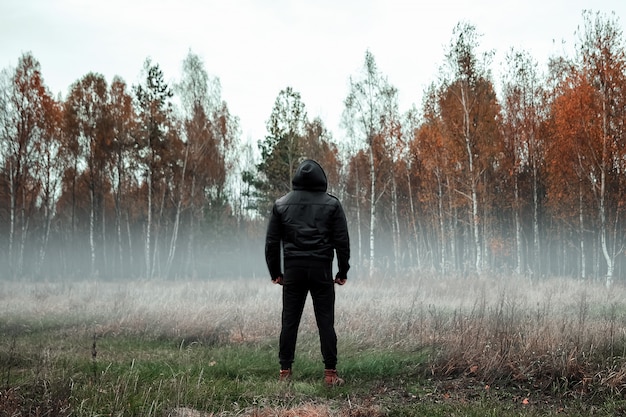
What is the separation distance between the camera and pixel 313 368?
5254 mm

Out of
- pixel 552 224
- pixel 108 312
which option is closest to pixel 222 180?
pixel 552 224

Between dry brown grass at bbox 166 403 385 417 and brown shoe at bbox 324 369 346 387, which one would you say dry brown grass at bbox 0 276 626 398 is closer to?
brown shoe at bbox 324 369 346 387

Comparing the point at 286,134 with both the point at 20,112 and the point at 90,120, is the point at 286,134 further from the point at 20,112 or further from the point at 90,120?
the point at 20,112

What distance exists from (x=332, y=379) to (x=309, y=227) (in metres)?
1.48

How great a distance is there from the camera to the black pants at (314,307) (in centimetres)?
479

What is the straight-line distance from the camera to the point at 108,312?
9.91 meters

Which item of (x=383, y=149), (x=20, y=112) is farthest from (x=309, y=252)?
(x=20, y=112)

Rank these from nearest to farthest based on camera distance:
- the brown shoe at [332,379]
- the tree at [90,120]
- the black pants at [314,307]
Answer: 1. the brown shoe at [332,379]
2. the black pants at [314,307]
3. the tree at [90,120]

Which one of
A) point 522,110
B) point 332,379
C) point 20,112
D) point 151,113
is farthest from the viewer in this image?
point 151,113

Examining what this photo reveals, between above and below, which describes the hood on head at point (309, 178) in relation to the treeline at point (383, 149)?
below

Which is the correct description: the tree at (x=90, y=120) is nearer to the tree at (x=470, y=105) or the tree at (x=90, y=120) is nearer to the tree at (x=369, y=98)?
the tree at (x=369, y=98)

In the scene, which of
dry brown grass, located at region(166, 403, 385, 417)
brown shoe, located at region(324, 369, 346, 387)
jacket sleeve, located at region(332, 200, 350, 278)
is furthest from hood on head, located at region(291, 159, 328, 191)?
dry brown grass, located at region(166, 403, 385, 417)

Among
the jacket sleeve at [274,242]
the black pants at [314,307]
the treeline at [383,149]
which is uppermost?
the treeline at [383,149]

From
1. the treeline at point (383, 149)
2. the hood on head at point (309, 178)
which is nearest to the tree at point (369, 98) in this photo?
the treeline at point (383, 149)
